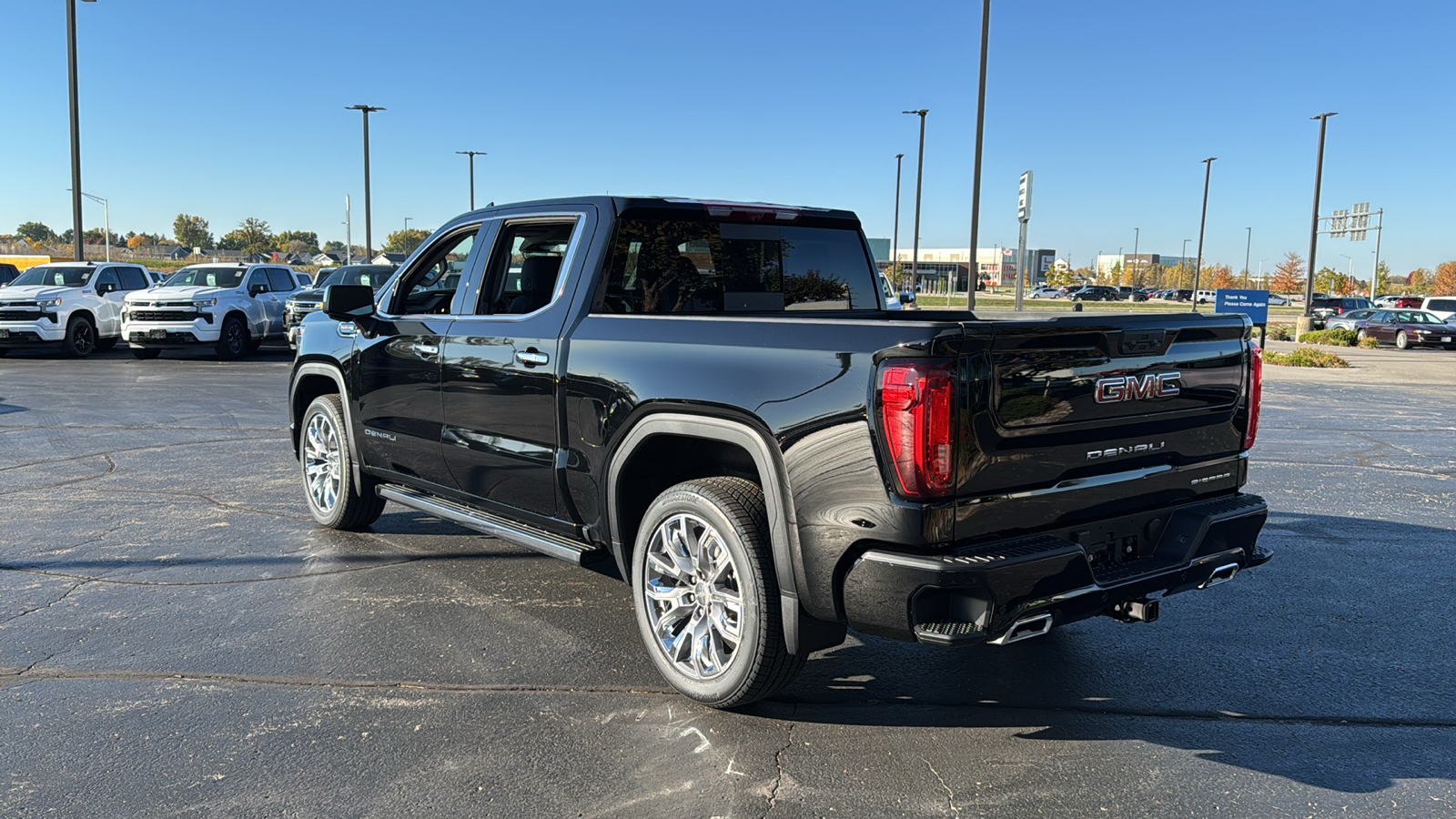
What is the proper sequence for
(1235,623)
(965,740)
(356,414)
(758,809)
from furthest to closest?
1. (356,414)
2. (1235,623)
3. (965,740)
4. (758,809)

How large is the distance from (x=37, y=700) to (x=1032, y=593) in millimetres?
3593

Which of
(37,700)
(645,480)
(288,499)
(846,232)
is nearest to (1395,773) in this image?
(645,480)

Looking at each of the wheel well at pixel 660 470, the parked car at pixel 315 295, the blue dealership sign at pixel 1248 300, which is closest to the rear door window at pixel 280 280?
the parked car at pixel 315 295

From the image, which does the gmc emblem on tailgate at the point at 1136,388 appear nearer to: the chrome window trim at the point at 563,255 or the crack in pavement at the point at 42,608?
the chrome window trim at the point at 563,255

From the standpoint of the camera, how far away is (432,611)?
5152mm

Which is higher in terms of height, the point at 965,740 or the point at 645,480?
the point at 645,480

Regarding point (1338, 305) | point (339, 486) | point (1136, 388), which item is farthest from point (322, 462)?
point (1338, 305)

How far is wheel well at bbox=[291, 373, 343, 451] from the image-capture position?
6.73 meters

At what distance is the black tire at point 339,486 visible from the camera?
6.34 metres

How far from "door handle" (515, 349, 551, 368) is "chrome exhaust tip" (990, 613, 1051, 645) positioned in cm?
226

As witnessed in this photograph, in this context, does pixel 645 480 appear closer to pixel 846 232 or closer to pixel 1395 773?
pixel 846 232

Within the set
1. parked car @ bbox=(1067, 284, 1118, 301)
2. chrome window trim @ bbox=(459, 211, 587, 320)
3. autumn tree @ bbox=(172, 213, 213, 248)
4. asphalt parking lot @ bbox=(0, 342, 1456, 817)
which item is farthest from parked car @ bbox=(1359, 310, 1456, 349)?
autumn tree @ bbox=(172, 213, 213, 248)

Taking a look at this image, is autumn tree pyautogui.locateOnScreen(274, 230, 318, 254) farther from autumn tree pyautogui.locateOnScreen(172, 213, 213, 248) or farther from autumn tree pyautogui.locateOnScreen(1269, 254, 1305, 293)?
autumn tree pyautogui.locateOnScreen(1269, 254, 1305, 293)

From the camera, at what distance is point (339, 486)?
6.51 meters
